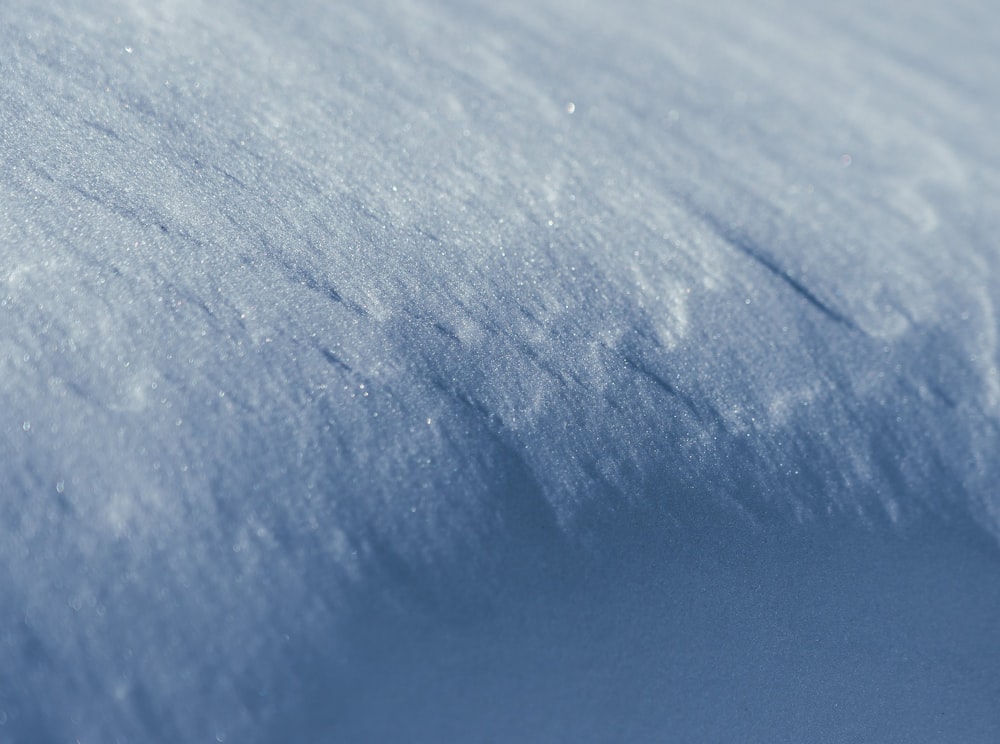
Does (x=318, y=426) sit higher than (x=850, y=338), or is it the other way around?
(x=850, y=338)

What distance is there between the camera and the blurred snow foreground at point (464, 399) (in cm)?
34

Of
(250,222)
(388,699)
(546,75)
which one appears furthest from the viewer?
(546,75)

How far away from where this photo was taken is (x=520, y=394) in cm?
41

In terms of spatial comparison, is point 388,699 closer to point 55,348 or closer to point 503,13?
point 55,348

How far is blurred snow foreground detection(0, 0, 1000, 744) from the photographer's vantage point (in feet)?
1.11

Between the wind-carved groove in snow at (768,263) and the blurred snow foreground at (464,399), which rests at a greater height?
the wind-carved groove in snow at (768,263)

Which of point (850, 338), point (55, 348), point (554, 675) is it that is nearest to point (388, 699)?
point (554, 675)

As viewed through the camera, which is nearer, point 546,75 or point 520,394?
point 520,394

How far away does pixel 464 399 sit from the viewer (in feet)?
1.32

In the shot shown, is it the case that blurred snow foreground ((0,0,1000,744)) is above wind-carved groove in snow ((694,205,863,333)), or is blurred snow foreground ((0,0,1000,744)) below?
below

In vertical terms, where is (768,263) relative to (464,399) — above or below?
above

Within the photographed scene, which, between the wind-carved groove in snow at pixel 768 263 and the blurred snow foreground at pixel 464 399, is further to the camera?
the wind-carved groove in snow at pixel 768 263

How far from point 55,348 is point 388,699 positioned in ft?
0.67

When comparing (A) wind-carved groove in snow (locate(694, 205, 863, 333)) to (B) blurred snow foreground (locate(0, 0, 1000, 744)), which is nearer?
(B) blurred snow foreground (locate(0, 0, 1000, 744))
